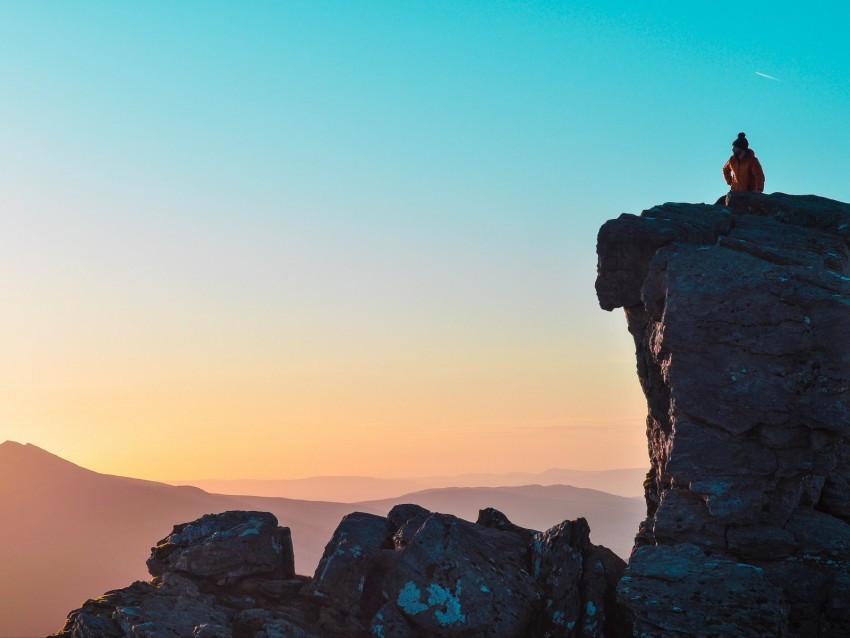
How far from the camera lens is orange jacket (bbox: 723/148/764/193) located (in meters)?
36.2

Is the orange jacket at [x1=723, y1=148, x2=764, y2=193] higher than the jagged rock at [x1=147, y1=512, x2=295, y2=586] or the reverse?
higher

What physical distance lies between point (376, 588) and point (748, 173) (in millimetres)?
23064

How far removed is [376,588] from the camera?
93.8 feet

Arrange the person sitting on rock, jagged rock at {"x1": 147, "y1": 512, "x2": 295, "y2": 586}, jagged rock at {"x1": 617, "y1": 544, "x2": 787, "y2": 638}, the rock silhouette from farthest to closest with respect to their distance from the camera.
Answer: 1. the person sitting on rock
2. jagged rock at {"x1": 147, "y1": 512, "x2": 295, "y2": 586}
3. the rock silhouette
4. jagged rock at {"x1": 617, "y1": 544, "x2": 787, "y2": 638}

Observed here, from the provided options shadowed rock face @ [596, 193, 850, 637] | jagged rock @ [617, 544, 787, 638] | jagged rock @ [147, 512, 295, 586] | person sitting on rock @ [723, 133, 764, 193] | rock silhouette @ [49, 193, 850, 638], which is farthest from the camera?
person sitting on rock @ [723, 133, 764, 193]

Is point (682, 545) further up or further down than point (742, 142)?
further down

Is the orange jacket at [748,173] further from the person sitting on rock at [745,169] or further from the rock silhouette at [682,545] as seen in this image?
the rock silhouette at [682,545]

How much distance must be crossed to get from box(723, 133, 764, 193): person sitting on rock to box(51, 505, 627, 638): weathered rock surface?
16713 millimetres

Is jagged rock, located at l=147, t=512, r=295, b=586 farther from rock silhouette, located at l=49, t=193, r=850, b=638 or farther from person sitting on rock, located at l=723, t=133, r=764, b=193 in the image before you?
person sitting on rock, located at l=723, t=133, r=764, b=193

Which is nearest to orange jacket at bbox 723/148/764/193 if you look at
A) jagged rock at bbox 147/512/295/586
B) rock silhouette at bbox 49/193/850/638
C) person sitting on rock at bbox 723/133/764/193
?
person sitting on rock at bbox 723/133/764/193

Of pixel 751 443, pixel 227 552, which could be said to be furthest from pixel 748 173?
pixel 227 552

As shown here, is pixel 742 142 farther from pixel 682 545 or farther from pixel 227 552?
pixel 227 552

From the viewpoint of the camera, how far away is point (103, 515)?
19712 cm

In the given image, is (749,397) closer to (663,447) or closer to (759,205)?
(663,447)
